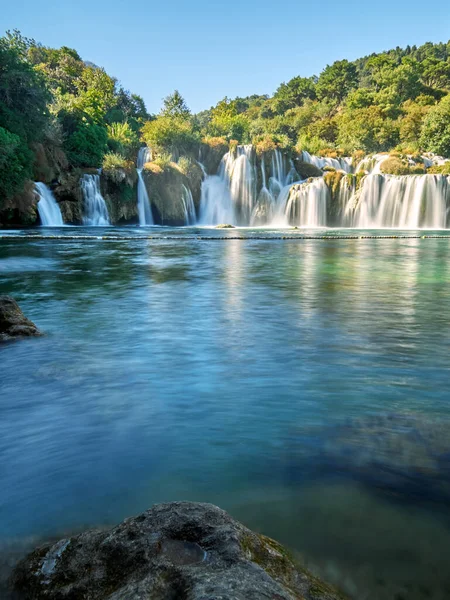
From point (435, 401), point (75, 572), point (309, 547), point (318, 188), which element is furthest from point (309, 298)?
point (318, 188)

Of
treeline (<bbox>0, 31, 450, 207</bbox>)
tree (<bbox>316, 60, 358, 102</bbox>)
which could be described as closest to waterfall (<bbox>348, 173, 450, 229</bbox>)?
treeline (<bbox>0, 31, 450, 207</bbox>)

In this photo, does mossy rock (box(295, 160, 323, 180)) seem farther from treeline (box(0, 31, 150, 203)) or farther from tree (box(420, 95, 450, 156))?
tree (box(420, 95, 450, 156))

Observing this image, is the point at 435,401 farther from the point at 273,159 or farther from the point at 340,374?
the point at 273,159

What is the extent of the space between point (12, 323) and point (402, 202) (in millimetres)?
37074

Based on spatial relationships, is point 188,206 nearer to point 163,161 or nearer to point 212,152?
point 163,161

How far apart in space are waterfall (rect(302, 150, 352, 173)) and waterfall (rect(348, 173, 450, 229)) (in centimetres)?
791

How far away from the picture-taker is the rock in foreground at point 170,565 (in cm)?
156

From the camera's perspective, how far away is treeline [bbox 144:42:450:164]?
50188 millimetres

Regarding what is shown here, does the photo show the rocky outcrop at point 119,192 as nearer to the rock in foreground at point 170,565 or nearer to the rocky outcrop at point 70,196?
the rocky outcrop at point 70,196

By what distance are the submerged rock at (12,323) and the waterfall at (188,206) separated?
34.3m

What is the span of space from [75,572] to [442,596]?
4.81ft

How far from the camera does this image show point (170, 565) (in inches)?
66.2

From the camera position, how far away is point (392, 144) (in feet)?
208

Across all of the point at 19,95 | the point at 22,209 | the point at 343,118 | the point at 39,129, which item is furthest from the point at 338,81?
the point at 22,209
